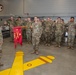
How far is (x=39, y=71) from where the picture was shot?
439 cm

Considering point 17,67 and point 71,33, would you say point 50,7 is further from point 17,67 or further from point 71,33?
point 17,67

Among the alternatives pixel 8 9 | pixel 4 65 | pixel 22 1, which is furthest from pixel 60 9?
pixel 4 65

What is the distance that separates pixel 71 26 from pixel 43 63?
113 inches

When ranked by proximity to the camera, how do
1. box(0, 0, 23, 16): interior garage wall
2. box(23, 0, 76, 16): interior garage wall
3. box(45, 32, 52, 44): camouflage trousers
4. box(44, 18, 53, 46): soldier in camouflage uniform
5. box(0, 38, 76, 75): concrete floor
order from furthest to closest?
box(0, 0, 23, 16): interior garage wall
box(23, 0, 76, 16): interior garage wall
box(45, 32, 52, 44): camouflage trousers
box(44, 18, 53, 46): soldier in camouflage uniform
box(0, 38, 76, 75): concrete floor

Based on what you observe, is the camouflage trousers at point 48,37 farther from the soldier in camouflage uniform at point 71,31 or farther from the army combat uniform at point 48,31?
the soldier in camouflage uniform at point 71,31

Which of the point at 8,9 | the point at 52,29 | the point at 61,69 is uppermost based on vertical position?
the point at 8,9

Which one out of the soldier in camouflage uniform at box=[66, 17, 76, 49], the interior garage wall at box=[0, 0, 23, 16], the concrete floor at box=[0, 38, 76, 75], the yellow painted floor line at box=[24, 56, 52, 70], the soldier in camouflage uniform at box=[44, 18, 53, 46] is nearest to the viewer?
the concrete floor at box=[0, 38, 76, 75]

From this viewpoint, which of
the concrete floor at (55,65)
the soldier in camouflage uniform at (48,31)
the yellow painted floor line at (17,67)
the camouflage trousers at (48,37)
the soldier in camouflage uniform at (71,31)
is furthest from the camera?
the camouflage trousers at (48,37)

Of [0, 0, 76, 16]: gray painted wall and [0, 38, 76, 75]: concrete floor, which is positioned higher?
[0, 0, 76, 16]: gray painted wall

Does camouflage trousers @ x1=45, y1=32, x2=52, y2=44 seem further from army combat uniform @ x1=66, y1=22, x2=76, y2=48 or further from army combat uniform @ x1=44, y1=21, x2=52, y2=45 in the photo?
army combat uniform @ x1=66, y1=22, x2=76, y2=48

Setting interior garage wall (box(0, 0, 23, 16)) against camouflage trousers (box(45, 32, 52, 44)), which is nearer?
camouflage trousers (box(45, 32, 52, 44))

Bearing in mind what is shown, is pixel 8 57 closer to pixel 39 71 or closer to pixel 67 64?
pixel 39 71

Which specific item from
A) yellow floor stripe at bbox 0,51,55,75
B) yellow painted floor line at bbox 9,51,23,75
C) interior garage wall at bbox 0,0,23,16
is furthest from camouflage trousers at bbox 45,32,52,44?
interior garage wall at bbox 0,0,23,16

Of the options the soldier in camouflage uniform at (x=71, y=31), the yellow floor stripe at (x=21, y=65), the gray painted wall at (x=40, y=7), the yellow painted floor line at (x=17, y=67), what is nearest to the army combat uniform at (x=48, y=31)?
the soldier in camouflage uniform at (x=71, y=31)
